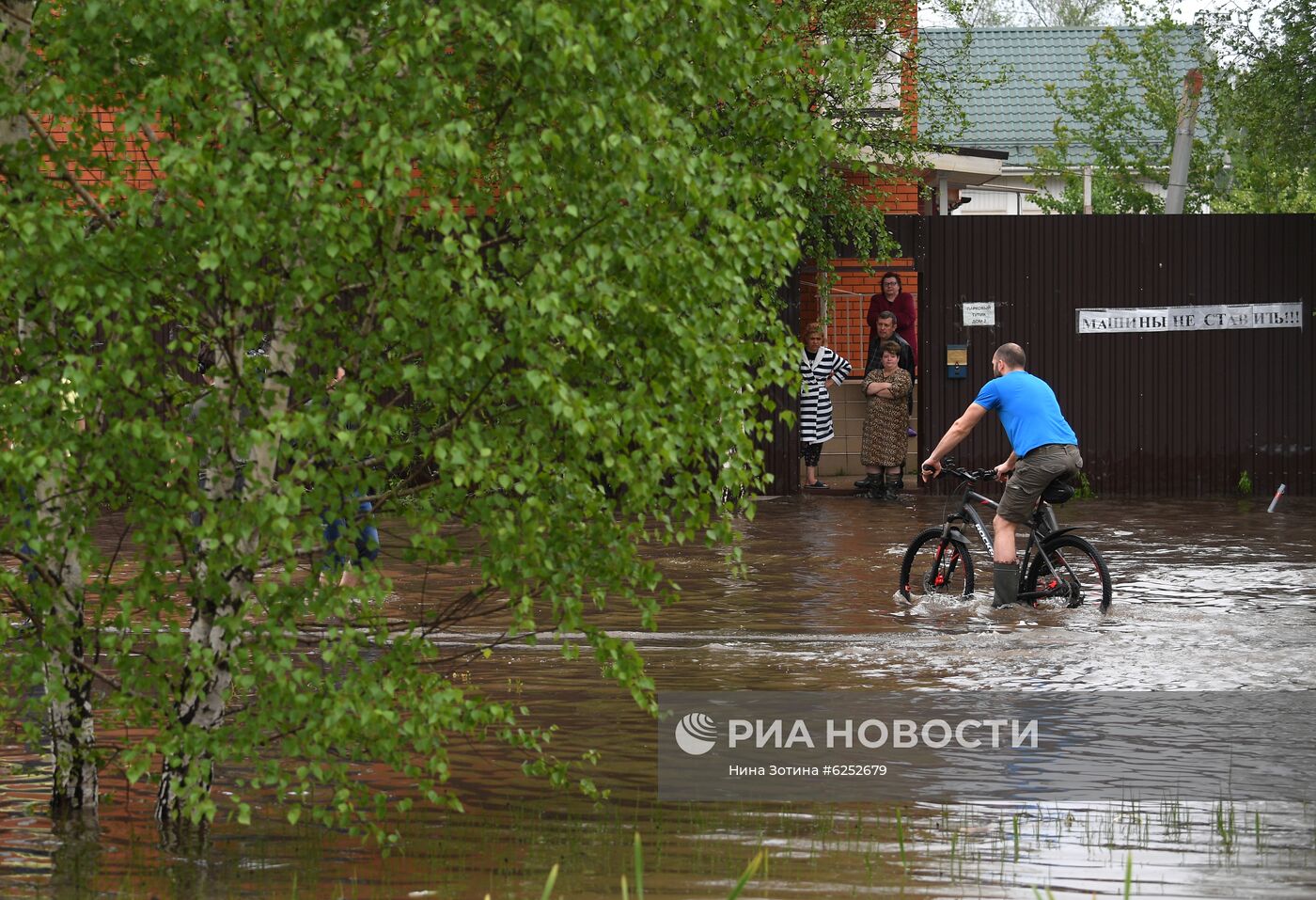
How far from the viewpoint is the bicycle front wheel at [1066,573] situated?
1169cm

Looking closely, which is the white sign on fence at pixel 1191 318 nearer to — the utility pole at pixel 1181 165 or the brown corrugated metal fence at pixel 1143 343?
the brown corrugated metal fence at pixel 1143 343

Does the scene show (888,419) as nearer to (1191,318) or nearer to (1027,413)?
Result: (1191,318)

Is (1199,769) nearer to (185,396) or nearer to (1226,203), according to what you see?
(185,396)

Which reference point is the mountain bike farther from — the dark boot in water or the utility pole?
the utility pole

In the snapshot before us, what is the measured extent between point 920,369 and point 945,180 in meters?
5.42

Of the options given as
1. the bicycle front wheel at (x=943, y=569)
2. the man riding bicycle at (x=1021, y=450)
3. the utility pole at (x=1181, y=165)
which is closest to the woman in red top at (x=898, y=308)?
the utility pole at (x=1181, y=165)

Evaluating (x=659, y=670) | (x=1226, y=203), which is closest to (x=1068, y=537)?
(x=659, y=670)

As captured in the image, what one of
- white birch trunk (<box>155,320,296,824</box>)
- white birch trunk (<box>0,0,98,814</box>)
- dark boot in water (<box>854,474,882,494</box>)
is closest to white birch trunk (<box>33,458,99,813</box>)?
white birch trunk (<box>0,0,98,814</box>)

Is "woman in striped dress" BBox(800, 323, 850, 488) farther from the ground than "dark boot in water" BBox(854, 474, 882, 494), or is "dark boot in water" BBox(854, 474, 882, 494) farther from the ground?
"woman in striped dress" BBox(800, 323, 850, 488)

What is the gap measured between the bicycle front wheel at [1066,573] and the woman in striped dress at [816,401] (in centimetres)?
779

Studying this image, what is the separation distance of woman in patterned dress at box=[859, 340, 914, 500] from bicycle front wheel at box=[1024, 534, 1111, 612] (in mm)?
7336

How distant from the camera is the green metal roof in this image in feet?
133

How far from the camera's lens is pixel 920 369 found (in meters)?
20.1

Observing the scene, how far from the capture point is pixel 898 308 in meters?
19.9
